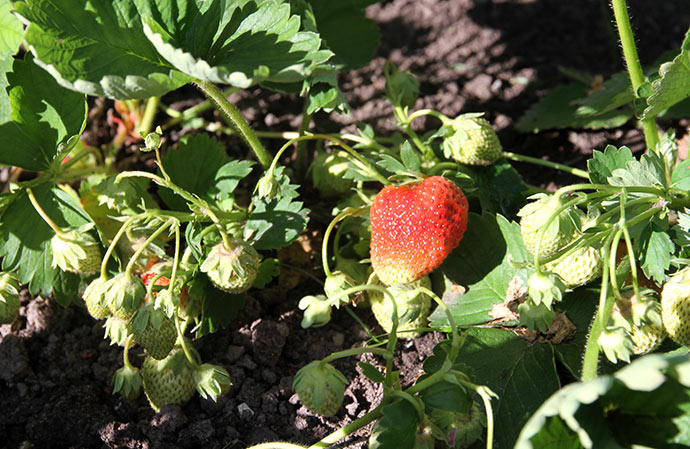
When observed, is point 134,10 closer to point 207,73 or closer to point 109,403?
point 207,73

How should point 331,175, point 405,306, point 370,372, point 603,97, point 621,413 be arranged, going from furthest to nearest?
point 603,97 → point 331,175 → point 405,306 → point 370,372 → point 621,413

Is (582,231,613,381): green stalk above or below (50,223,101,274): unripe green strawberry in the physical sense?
below

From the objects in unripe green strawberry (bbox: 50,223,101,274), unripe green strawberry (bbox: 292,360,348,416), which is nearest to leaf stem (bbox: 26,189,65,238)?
unripe green strawberry (bbox: 50,223,101,274)

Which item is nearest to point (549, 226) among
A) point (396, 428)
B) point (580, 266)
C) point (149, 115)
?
point (580, 266)

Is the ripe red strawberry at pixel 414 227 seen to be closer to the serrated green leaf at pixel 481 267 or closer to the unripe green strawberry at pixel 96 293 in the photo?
the serrated green leaf at pixel 481 267

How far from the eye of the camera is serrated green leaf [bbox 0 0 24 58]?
1.55m

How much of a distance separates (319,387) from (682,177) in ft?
2.94

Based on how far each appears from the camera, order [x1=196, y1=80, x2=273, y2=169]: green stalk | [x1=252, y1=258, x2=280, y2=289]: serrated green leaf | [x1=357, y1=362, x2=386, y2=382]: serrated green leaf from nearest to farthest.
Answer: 1. [x1=357, y1=362, x2=386, y2=382]: serrated green leaf
2. [x1=196, y1=80, x2=273, y2=169]: green stalk
3. [x1=252, y1=258, x2=280, y2=289]: serrated green leaf

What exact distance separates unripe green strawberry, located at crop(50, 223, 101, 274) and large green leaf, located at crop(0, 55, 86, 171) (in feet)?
0.81

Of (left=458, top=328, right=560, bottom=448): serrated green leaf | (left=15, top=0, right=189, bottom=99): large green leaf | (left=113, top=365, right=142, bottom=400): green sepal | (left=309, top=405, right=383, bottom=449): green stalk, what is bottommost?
(left=458, top=328, right=560, bottom=448): serrated green leaf

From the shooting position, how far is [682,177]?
1.57 metres

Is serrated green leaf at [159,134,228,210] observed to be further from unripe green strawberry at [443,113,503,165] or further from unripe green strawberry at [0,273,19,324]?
unripe green strawberry at [443,113,503,165]

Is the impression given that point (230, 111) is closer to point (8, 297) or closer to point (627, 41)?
point (8, 297)

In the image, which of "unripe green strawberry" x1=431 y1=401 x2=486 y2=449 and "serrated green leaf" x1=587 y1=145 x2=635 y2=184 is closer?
"unripe green strawberry" x1=431 y1=401 x2=486 y2=449
